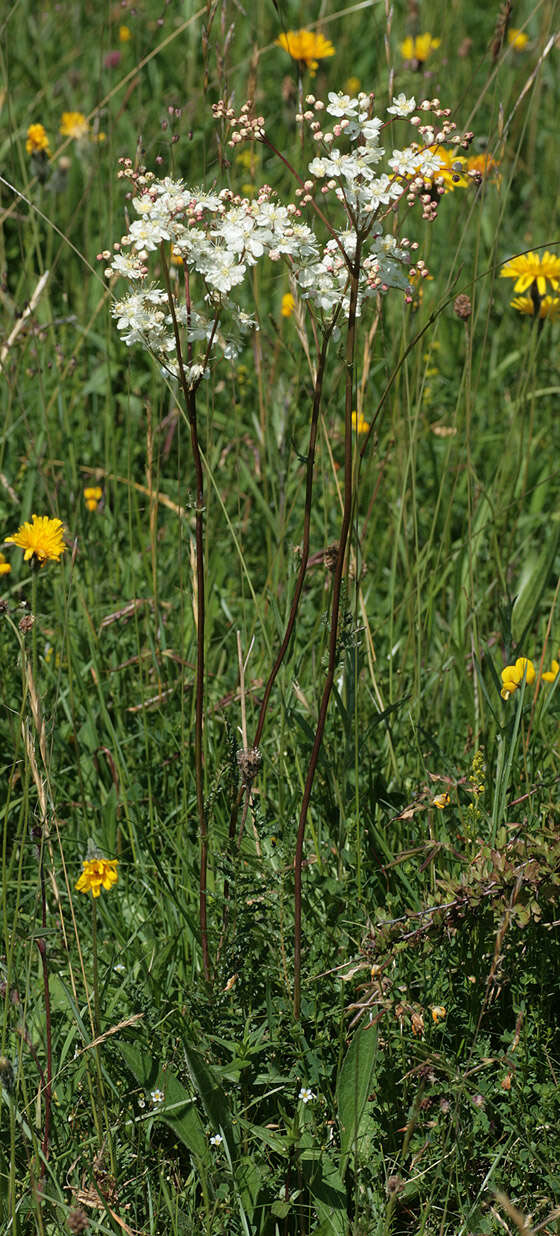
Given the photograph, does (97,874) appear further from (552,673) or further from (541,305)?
(541,305)

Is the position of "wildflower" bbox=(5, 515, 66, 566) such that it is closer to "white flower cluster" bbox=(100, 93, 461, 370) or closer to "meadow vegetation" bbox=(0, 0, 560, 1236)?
"meadow vegetation" bbox=(0, 0, 560, 1236)

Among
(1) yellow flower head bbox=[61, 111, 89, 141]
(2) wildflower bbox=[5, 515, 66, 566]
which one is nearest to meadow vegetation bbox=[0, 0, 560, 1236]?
(2) wildflower bbox=[5, 515, 66, 566]

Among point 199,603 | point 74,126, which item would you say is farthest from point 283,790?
point 74,126

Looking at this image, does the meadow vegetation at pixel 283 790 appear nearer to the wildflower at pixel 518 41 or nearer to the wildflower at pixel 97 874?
the wildflower at pixel 97 874

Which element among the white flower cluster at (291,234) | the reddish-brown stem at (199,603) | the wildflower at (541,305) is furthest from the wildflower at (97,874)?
the wildflower at (541,305)

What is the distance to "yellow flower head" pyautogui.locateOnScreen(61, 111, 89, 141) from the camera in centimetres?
290

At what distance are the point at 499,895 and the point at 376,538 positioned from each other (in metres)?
1.23

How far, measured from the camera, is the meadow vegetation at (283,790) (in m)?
1.37

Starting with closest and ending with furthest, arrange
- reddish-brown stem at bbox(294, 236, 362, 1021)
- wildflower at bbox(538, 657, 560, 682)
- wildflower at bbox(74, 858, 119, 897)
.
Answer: reddish-brown stem at bbox(294, 236, 362, 1021)
wildflower at bbox(74, 858, 119, 897)
wildflower at bbox(538, 657, 560, 682)

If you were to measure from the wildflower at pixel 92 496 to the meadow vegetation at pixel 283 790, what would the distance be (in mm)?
35

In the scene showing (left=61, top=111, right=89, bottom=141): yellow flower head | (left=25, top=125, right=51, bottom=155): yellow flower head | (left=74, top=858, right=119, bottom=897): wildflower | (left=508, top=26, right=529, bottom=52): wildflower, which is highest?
(left=508, top=26, right=529, bottom=52): wildflower

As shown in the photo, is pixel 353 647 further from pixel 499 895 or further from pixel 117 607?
pixel 117 607

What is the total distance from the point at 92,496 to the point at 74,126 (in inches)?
46.9

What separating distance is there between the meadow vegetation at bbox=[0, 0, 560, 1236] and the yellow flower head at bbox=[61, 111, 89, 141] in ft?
0.80
